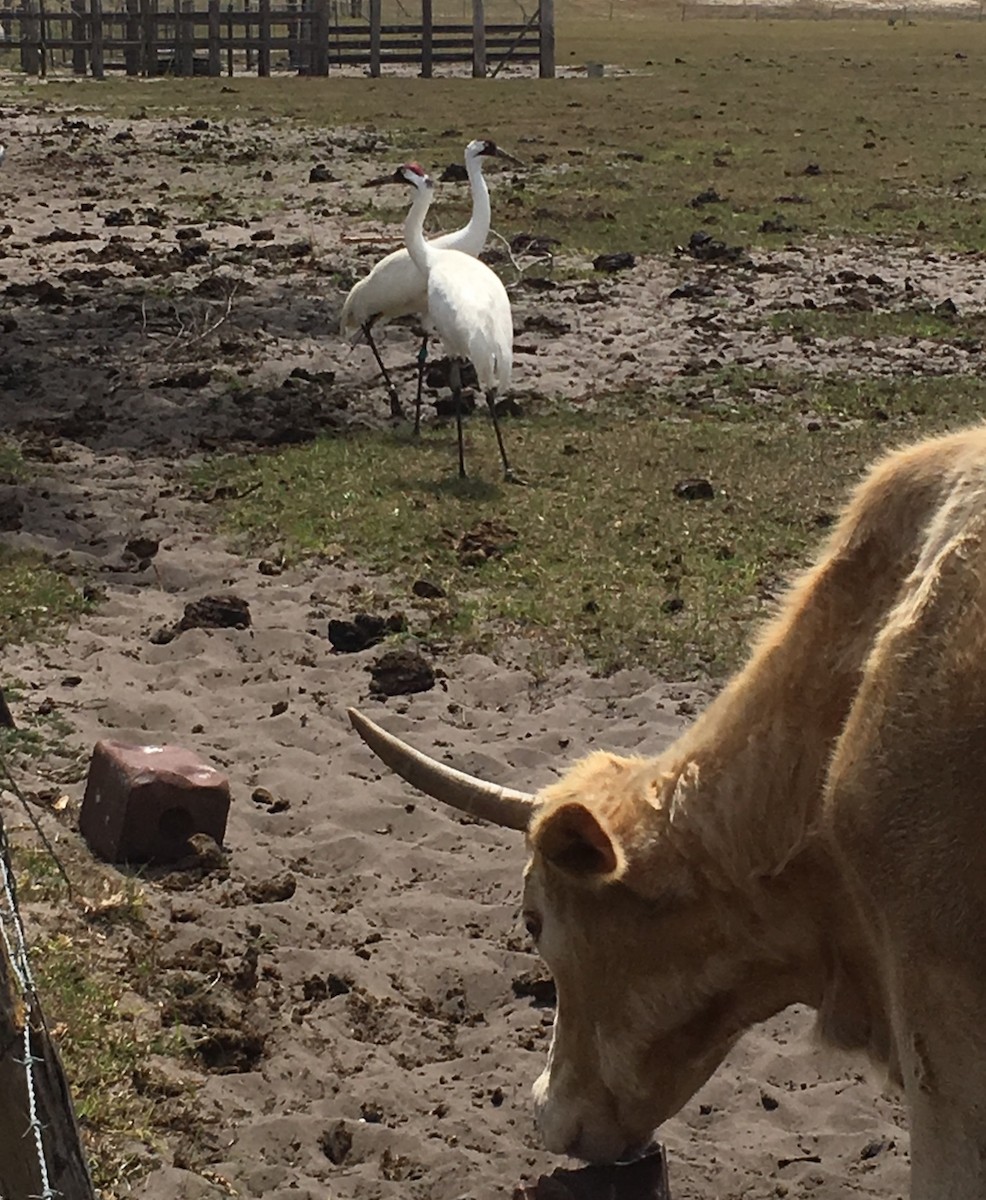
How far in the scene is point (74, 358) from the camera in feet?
41.1

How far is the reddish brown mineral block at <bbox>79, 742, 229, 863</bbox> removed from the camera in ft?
19.2

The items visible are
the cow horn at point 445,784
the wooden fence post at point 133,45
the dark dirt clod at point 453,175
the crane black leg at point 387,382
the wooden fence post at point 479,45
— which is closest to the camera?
the cow horn at point 445,784

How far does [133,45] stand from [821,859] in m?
38.3

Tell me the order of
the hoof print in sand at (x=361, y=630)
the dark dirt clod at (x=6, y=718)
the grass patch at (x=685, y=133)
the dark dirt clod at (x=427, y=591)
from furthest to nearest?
1. the grass patch at (x=685, y=133)
2. the dark dirt clod at (x=427, y=591)
3. the hoof print in sand at (x=361, y=630)
4. the dark dirt clod at (x=6, y=718)

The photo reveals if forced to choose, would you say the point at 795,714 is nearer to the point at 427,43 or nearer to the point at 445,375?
the point at 445,375

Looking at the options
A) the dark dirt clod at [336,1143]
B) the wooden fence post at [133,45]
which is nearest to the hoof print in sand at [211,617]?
the dark dirt clod at [336,1143]

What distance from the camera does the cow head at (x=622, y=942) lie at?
11.8ft

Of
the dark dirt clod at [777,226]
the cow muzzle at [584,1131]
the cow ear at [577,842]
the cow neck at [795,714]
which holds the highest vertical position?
the cow neck at [795,714]

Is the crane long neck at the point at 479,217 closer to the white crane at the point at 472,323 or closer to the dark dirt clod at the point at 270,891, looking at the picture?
the white crane at the point at 472,323

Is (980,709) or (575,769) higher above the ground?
(980,709)

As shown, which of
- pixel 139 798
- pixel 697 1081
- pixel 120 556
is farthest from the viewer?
pixel 120 556

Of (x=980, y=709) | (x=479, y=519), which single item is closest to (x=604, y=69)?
(x=479, y=519)

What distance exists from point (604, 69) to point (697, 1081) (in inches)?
1529

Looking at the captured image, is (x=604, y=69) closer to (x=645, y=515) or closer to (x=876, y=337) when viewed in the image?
(x=876, y=337)
